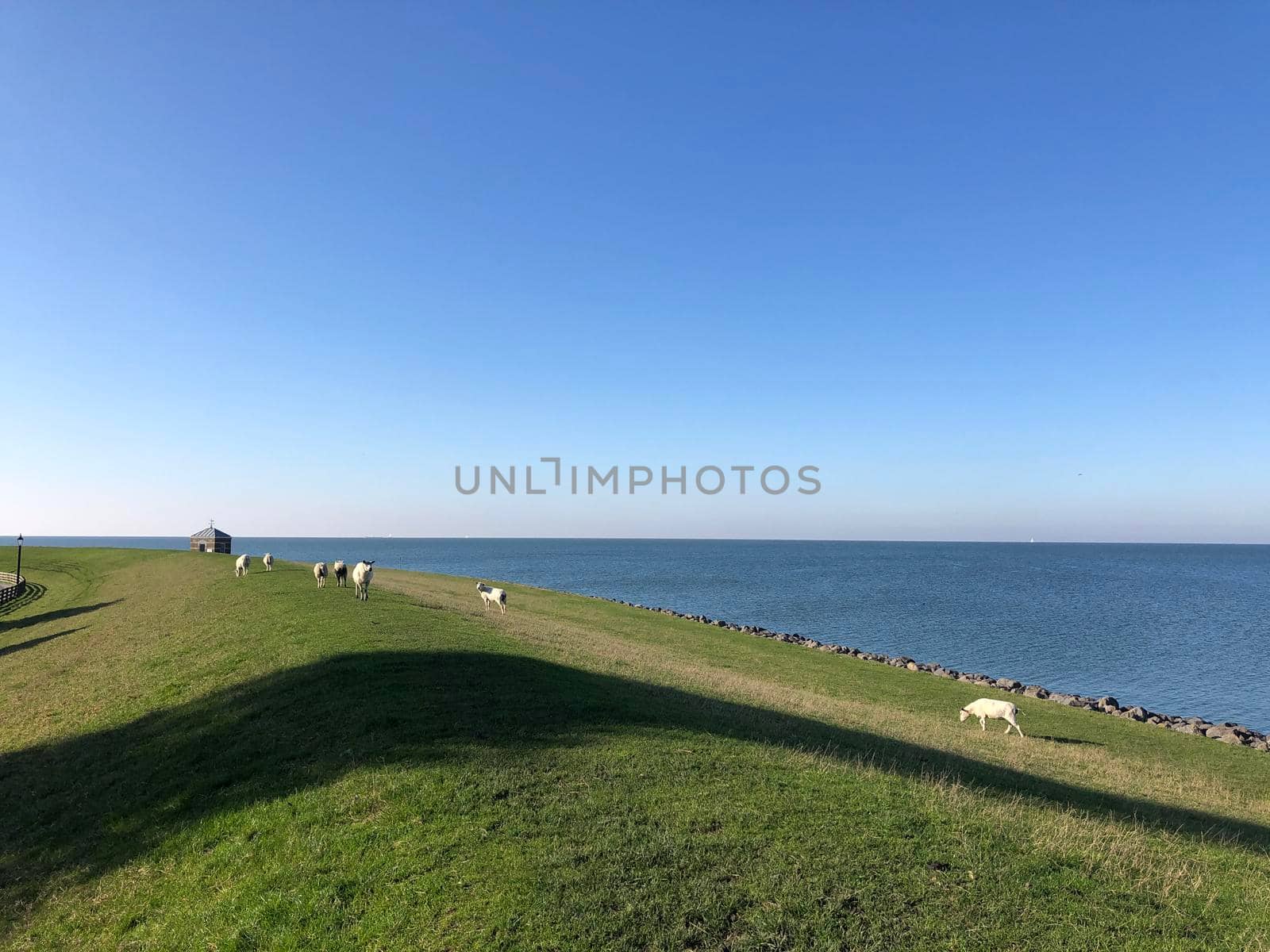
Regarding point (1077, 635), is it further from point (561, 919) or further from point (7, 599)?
point (7, 599)

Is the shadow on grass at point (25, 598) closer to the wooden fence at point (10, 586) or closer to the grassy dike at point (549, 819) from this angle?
the wooden fence at point (10, 586)

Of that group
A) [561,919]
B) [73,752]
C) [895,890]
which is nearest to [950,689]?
[895,890]

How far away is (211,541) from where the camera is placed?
315ft

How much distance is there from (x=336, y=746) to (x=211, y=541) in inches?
3806

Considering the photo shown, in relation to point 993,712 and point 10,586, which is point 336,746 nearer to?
point 993,712

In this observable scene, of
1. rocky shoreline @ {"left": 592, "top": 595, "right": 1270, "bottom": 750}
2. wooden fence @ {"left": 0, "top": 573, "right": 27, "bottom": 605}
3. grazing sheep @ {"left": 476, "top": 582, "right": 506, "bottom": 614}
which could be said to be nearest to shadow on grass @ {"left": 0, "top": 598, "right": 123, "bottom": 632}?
wooden fence @ {"left": 0, "top": 573, "right": 27, "bottom": 605}

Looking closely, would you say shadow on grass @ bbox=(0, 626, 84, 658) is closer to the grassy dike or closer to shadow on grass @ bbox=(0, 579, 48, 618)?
the grassy dike

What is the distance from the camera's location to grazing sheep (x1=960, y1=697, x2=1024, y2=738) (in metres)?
28.4

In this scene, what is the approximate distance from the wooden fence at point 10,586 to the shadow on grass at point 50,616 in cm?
1088

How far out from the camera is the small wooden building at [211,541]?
96062 mm

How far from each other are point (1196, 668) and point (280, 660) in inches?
2528

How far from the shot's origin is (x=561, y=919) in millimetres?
8484

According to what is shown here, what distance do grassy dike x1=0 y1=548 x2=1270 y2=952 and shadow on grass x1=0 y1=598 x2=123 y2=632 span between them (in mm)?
19564

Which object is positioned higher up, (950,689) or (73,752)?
(73,752)
